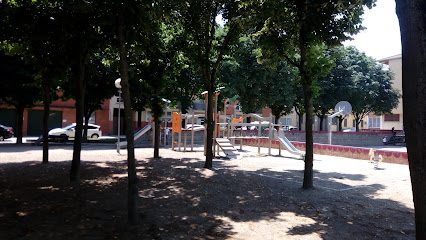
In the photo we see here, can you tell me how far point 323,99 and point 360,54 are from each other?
8634mm

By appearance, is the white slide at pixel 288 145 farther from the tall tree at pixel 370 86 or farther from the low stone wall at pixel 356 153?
the tall tree at pixel 370 86

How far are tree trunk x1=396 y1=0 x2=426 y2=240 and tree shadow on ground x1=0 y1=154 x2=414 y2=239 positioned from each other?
2018 millimetres

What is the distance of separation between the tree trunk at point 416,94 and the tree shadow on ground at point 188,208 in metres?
2.02

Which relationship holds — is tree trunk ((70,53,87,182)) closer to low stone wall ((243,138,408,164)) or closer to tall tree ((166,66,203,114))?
low stone wall ((243,138,408,164))

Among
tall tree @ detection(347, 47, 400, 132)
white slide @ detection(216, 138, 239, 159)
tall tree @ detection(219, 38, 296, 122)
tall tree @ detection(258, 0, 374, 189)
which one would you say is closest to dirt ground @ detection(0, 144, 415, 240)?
tall tree @ detection(258, 0, 374, 189)

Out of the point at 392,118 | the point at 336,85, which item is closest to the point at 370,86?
the point at 336,85

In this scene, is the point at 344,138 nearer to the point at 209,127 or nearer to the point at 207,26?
the point at 209,127

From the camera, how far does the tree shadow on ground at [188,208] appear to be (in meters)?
5.22

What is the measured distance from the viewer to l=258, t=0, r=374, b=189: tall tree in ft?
26.7

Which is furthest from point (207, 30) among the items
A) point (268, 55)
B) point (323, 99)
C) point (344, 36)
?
point (323, 99)

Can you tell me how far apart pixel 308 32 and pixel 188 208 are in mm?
5151

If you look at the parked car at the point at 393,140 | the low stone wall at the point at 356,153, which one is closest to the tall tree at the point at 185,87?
the low stone wall at the point at 356,153

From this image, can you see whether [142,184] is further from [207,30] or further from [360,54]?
[360,54]

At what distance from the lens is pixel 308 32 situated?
→ 27.0 ft
